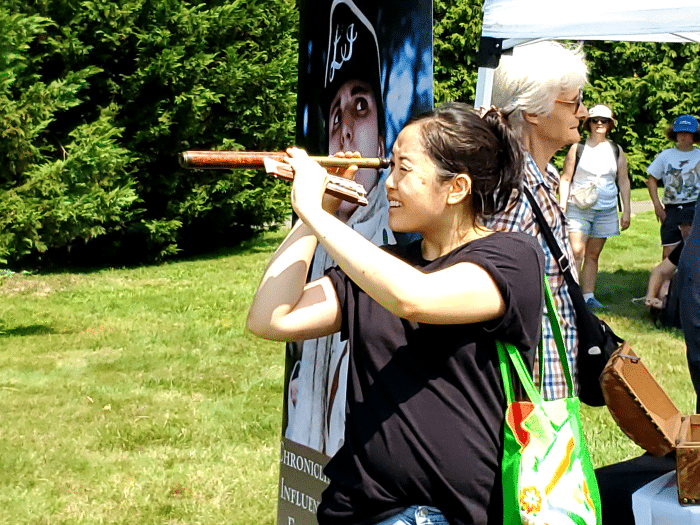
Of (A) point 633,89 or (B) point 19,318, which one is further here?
(A) point 633,89

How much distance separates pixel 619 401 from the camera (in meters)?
2.44

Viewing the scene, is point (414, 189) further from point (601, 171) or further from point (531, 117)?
point (601, 171)

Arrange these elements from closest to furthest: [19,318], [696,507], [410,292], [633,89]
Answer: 1. [410,292]
2. [696,507]
3. [19,318]
4. [633,89]

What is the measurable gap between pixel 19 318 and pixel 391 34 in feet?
20.5

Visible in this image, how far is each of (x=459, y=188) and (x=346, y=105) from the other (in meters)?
1.18

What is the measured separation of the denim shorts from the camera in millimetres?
8742

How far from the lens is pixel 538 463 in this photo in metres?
1.82

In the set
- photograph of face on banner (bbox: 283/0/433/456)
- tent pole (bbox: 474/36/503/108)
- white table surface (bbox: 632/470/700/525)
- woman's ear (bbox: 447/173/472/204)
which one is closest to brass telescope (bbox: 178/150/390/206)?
woman's ear (bbox: 447/173/472/204)

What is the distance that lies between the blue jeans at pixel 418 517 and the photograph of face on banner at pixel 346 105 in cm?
121

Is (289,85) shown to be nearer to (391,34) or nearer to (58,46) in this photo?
(58,46)

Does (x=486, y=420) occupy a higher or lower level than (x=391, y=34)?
lower

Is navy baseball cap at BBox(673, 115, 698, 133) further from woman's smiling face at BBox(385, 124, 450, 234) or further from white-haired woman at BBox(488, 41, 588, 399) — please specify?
woman's smiling face at BBox(385, 124, 450, 234)

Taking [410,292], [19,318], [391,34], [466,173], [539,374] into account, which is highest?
[391,34]

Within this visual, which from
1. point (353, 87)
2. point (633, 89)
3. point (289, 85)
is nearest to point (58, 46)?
point (289, 85)
